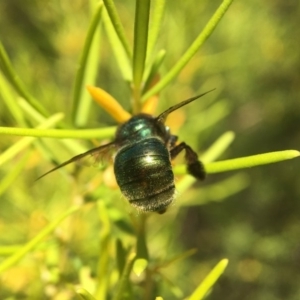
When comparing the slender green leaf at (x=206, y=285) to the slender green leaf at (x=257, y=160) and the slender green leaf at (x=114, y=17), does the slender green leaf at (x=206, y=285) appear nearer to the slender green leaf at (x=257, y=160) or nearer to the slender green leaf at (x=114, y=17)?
the slender green leaf at (x=257, y=160)

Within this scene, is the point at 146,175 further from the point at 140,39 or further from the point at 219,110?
the point at 219,110

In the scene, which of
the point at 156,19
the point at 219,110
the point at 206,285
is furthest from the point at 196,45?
the point at 219,110

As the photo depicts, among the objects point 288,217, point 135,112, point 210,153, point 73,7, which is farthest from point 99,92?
point 288,217

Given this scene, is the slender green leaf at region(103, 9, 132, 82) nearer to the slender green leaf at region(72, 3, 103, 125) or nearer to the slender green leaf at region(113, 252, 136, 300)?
the slender green leaf at region(72, 3, 103, 125)

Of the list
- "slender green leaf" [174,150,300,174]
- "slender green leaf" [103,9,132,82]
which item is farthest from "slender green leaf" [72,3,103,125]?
"slender green leaf" [174,150,300,174]

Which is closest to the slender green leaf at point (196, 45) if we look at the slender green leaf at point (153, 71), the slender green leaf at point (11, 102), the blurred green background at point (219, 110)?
the slender green leaf at point (153, 71)

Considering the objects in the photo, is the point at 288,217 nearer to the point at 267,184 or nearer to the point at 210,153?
the point at 267,184
